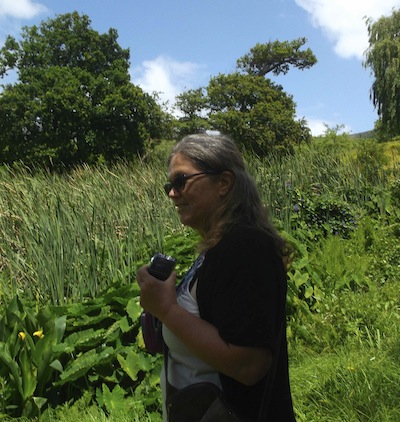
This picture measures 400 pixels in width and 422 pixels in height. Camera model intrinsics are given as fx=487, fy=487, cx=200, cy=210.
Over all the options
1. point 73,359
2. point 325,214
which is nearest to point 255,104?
point 325,214

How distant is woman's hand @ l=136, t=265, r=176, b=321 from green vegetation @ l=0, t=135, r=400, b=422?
1751 mm

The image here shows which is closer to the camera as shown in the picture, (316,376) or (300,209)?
(316,376)

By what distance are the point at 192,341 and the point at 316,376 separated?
214cm

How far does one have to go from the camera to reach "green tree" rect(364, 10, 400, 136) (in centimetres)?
2477

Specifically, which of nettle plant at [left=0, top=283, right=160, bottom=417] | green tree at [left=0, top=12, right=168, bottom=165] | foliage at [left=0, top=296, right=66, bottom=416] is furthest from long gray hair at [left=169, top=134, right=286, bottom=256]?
green tree at [left=0, top=12, right=168, bottom=165]

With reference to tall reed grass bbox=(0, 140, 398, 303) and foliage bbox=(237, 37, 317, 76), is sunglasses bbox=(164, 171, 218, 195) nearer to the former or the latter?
tall reed grass bbox=(0, 140, 398, 303)

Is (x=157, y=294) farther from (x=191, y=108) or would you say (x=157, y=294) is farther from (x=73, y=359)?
(x=191, y=108)

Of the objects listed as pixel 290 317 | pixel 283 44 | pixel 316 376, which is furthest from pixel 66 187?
pixel 283 44

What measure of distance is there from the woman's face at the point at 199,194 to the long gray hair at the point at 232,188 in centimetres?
2

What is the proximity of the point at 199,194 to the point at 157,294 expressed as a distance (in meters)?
0.33

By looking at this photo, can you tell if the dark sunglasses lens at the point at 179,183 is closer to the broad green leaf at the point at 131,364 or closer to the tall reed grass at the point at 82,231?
the broad green leaf at the point at 131,364

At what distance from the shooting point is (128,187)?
6883 millimetres

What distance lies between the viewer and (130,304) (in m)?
3.40

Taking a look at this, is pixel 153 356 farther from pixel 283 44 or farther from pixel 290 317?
pixel 283 44
